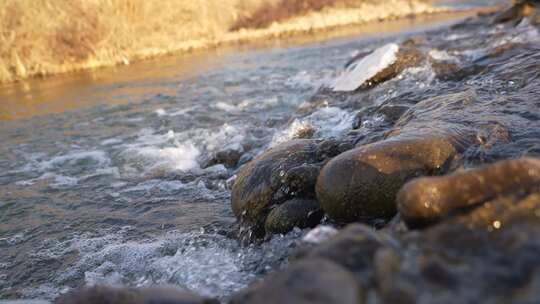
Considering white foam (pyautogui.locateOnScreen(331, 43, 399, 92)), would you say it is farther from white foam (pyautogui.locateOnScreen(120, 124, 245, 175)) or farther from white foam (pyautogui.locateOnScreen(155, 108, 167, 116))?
white foam (pyautogui.locateOnScreen(155, 108, 167, 116))

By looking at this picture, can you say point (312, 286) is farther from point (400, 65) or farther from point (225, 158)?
point (400, 65)

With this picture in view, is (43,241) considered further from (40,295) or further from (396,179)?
(396,179)

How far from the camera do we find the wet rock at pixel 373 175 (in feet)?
10.6

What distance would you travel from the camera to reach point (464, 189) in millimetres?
2090

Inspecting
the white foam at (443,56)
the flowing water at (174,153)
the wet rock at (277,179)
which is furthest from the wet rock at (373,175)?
the white foam at (443,56)

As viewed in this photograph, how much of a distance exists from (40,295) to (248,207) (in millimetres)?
1747

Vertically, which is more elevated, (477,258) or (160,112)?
(477,258)

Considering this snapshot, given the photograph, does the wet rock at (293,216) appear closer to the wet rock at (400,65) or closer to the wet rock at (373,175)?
the wet rock at (373,175)

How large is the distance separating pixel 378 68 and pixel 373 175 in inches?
234

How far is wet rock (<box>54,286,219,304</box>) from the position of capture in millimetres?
2088

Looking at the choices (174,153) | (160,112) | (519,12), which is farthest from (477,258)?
(519,12)

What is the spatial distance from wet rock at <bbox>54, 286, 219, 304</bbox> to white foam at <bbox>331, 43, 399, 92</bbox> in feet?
23.1

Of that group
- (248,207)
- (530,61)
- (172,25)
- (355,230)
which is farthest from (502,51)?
(172,25)

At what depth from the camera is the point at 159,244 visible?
4246 millimetres
